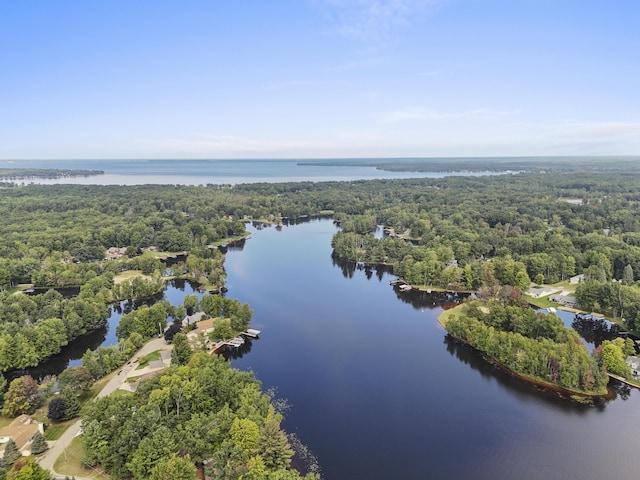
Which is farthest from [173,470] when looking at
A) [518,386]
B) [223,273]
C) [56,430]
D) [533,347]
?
[223,273]

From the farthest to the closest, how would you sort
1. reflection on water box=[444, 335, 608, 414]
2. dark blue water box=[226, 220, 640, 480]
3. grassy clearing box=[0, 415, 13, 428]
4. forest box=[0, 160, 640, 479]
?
reflection on water box=[444, 335, 608, 414] < grassy clearing box=[0, 415, 13, 428] < dark blue water box=[226, 220, 640, 480] < forest box=[0, 160, 640, 479]

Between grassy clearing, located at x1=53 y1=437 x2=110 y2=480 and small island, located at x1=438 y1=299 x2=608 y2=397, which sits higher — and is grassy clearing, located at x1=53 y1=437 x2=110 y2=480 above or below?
below

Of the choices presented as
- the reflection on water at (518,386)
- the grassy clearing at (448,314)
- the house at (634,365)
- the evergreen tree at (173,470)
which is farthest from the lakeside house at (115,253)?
the house at (634,365)

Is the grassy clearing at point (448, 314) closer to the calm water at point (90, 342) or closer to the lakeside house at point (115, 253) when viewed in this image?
the calm water at point (90, 342)

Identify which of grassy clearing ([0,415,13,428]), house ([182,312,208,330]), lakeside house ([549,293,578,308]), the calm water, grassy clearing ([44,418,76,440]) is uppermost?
house ([182,312,208,330])

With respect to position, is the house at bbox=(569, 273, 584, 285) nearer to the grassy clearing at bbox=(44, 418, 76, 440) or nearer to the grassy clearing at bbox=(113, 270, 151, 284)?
the grassy clearing at bbox=(44, 418, 76, 440)

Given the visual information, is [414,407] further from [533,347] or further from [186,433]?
[186,433]

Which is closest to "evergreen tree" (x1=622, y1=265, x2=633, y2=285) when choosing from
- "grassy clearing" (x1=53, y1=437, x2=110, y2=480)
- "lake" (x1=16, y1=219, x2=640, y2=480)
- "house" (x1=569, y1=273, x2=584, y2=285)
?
"house" (x1=569, y1=273, x2=584, y2=285)
